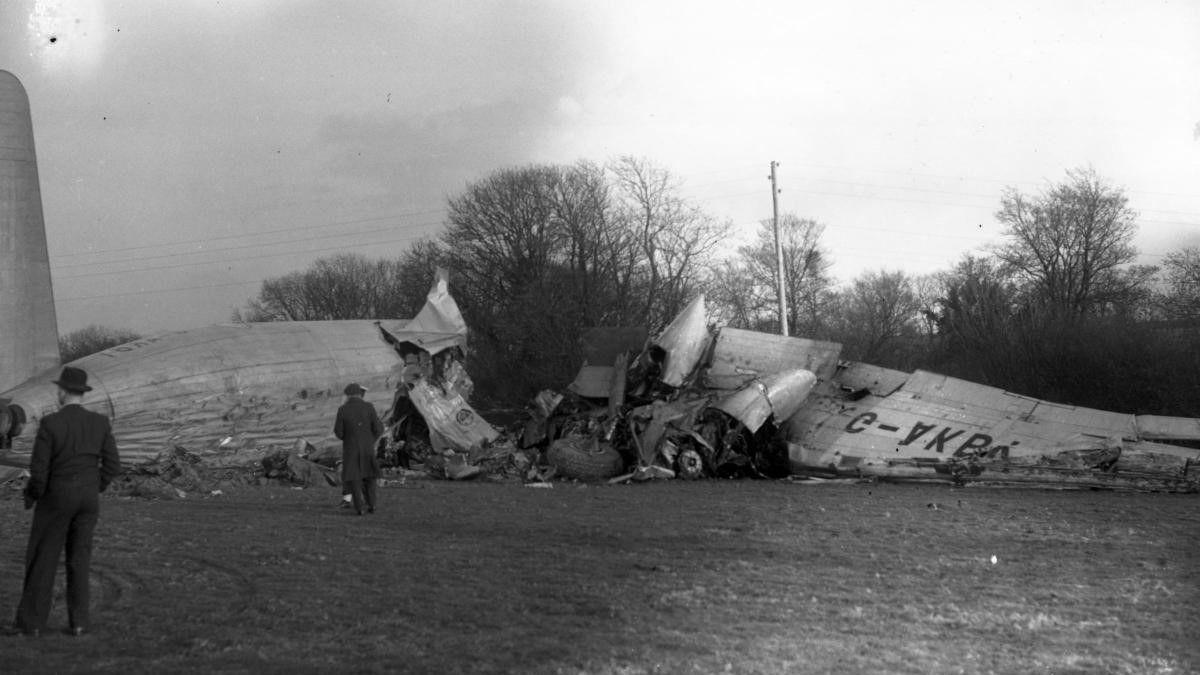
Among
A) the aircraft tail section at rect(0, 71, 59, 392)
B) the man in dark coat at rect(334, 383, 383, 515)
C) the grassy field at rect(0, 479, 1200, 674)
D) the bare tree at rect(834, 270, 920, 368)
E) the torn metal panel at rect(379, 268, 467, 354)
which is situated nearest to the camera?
the grassy field at rect(0, 479, 1200, 674)

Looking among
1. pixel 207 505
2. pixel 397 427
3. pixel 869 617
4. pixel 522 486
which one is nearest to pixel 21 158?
pixel 397 427

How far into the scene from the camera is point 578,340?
44156 millimetres

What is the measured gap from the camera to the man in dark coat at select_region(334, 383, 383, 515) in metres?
14.1

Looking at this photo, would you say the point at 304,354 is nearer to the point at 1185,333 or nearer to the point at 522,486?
the point at 522,486

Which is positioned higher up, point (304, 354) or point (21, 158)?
point (21, 158)

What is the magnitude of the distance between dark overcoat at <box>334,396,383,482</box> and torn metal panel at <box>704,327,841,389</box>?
9070mm

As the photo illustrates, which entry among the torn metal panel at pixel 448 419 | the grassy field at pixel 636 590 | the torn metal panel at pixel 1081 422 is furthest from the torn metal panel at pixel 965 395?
the torn metal panel at pixel 448 419

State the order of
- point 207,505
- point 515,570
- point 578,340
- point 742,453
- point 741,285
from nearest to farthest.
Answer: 1. point 515,570
2. point 207,505
3. point 742,453
4. point 578,340
5. point 741,285

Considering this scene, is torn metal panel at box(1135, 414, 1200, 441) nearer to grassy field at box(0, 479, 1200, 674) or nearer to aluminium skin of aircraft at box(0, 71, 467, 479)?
grassy field at box(0, 479, 1200, 674)

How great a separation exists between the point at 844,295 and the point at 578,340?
1054 inches

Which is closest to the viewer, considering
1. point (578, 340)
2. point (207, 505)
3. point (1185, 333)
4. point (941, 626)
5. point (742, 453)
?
point (941, 626)

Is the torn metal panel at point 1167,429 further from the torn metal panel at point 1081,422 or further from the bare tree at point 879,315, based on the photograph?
the bare tree at point 879,315

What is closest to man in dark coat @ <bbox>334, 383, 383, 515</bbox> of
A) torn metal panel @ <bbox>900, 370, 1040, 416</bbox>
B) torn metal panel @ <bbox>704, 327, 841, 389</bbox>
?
torn metal panel @ <bbox>704, 327, 841, 389</bbox>

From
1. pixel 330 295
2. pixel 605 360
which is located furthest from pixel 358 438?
pixel 330 295
